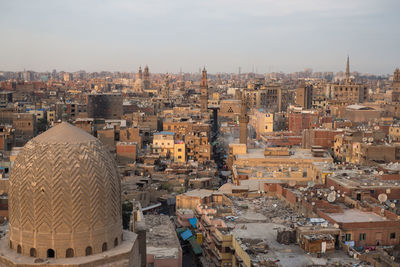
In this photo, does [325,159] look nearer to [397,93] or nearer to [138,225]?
[138,225]

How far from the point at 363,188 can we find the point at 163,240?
287 inches

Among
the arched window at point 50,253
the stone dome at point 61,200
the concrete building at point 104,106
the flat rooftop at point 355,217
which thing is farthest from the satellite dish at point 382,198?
the concrete building at point 104,106

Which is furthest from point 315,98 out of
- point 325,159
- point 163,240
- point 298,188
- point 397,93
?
point 163,240

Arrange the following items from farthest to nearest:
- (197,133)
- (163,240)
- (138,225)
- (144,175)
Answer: (197,133) → (144,175) → (163,240) → (138,225)

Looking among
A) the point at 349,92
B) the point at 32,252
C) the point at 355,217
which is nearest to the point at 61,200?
the point at 32,252

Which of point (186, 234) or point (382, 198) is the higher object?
point (382, 198)

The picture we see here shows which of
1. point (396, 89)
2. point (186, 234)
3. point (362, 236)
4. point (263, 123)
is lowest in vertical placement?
point (186, 234)

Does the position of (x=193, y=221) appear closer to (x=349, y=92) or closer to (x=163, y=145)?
(x=163, y=145)

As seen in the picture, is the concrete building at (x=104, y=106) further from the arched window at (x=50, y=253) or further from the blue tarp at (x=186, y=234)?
the arched window at (x=50, y=253)

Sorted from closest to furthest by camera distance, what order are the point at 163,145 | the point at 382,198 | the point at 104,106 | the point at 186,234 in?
the point at 382,198 → the point at 186,234 → the point at 163,145 → the point at 104,106

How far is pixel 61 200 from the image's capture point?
7098 millimetres

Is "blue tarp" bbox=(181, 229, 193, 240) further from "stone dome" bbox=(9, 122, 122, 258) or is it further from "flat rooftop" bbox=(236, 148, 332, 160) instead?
"stone dome" bbox=(9, 122, 122, 258)

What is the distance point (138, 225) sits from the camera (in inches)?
396

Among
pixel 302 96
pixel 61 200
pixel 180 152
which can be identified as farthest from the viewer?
pixel 302 96
